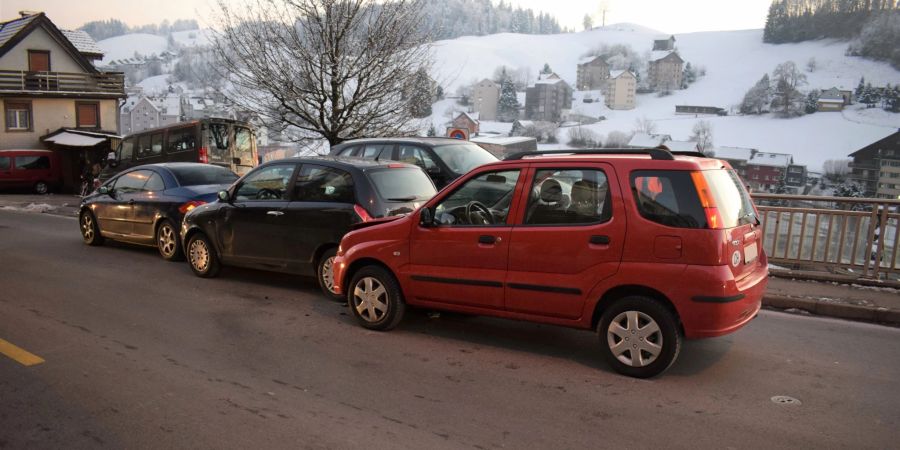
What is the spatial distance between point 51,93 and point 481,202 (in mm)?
38718

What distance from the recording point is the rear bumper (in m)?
4.60

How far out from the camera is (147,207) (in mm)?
10383

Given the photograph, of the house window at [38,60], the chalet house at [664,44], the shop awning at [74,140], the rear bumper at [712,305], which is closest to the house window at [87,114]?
the shop awning at [74,140]

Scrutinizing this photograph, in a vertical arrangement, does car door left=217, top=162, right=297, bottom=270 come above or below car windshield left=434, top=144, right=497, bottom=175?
below

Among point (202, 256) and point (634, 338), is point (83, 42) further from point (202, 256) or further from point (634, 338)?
point (634, 338)

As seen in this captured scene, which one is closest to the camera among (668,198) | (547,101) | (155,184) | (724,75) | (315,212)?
(668,198)

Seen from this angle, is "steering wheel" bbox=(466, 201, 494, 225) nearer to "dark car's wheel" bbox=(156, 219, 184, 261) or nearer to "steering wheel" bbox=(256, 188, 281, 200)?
"steering wheel" bbox=(256, 188, 281, 200)

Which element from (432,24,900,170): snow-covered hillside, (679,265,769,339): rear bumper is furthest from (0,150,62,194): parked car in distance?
(679,265,769,339): rear bumper

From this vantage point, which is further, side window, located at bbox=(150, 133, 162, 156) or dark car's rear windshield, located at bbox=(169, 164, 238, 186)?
side window, located at bbox=(150, 133, 162, 156)

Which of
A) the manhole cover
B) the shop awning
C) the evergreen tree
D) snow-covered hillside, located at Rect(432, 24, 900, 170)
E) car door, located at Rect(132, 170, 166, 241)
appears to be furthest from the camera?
the evergreen tree

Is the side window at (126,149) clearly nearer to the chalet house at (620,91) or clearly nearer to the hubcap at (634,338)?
the hubcap at (634,338)

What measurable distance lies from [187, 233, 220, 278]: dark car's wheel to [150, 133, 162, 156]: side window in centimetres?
1095

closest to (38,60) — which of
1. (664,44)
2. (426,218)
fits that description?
(426,218)

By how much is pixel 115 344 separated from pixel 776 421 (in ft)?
17.2
